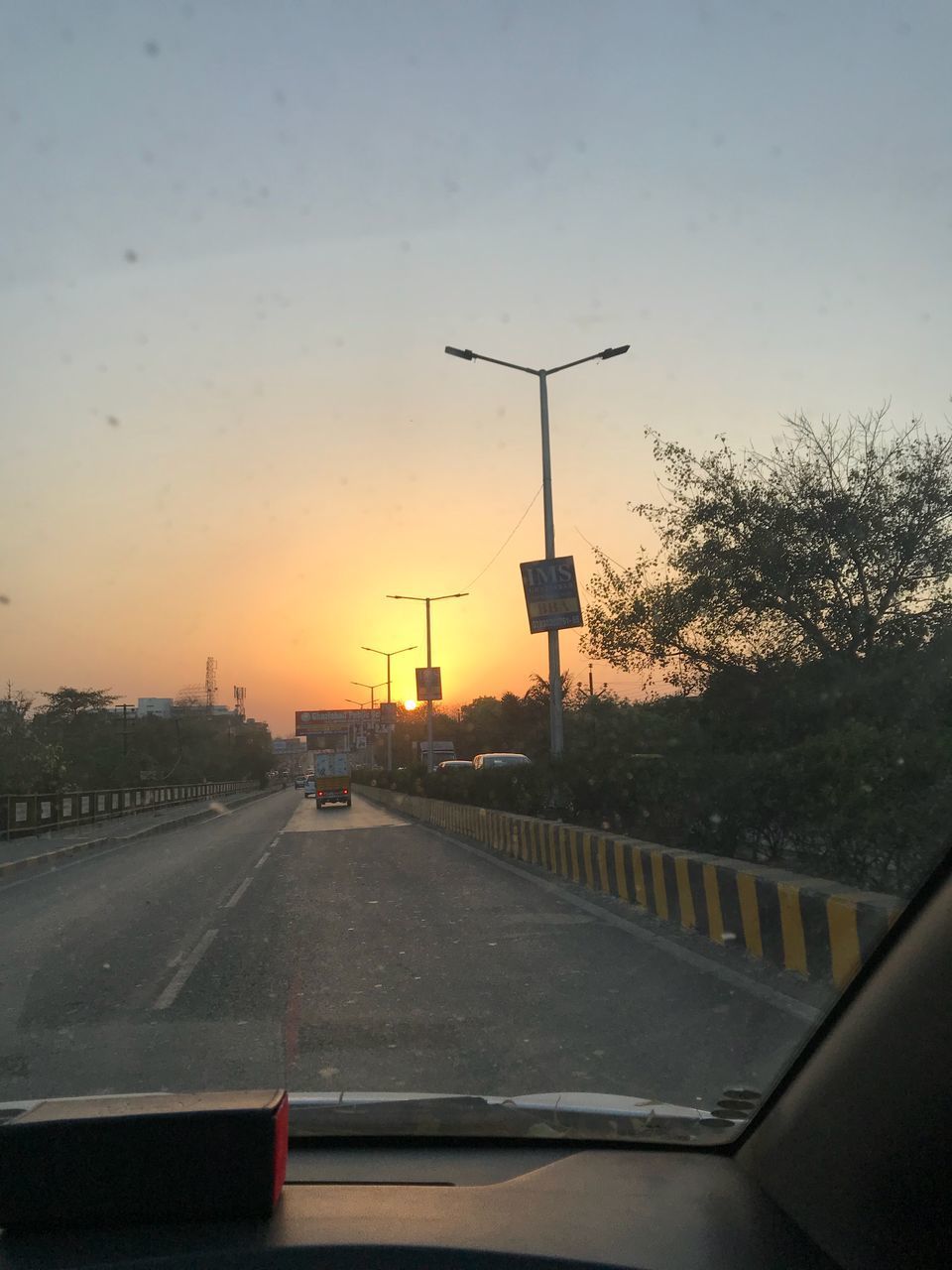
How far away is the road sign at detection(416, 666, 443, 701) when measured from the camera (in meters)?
42.1

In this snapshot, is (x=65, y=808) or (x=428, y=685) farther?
(x=428, y=685)

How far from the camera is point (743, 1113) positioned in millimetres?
3232

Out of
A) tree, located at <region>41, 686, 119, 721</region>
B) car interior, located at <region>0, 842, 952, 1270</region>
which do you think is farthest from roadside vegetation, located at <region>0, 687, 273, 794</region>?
car interior, located at <region>0, 842, 952, 1270</region>

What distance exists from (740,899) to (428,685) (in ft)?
110

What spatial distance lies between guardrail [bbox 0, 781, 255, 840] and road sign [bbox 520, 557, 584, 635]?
1604 centimetres

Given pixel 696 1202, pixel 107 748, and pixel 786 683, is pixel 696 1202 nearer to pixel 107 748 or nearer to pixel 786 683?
pixel 786 683

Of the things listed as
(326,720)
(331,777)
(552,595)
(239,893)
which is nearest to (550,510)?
(552,595)

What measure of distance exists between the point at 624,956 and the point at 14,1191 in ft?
22.8

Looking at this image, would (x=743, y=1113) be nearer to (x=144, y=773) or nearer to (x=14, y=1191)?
(x=14, y=1191)

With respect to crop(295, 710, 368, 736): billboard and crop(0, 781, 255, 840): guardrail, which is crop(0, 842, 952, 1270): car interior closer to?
crop(0, 781, 255, 840): guardrail

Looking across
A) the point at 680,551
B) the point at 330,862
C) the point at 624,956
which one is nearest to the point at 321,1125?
the point at 624,956

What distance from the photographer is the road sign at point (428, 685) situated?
42.1 meters

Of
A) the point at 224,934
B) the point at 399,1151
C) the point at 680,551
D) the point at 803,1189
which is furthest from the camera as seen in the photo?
the point at 680,551

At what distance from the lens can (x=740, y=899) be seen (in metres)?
8.91
